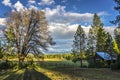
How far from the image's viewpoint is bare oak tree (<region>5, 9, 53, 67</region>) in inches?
2152

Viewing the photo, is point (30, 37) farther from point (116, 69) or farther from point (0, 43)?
point (116, 69)

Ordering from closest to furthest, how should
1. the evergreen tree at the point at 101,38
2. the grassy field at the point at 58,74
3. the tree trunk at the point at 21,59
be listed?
1. the grassy field at the point at 58,74
2. the tree trunk at the point at 21,59
3. the evergreen tree at the point at 101,38

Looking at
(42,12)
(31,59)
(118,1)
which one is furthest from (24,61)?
(118,1)

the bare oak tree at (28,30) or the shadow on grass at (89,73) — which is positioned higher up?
the bare oak tree at (28,30)

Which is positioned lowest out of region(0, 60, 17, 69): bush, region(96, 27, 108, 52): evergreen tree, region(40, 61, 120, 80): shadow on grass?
region(40, 61, 120, 80): shadow on grass

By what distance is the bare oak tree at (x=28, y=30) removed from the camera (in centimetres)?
5466

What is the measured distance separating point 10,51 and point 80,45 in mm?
27611

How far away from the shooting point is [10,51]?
53375mm

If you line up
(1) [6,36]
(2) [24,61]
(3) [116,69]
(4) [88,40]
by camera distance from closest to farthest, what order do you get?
1. (3) [116,69]
2. (1) [6,36]
3. (2) [24,61]
4. (4) [88,40]

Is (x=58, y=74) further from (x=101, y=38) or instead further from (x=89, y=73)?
(x=101, y=38)

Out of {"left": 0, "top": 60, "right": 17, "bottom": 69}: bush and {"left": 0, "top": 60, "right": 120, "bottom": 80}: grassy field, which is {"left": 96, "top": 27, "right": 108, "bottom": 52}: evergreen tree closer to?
{"left": 0, "top": 60, "right": 120, "bottom": 80}: grassy field

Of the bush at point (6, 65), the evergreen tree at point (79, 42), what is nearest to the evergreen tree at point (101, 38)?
the evergreen tree at point (79, 42)

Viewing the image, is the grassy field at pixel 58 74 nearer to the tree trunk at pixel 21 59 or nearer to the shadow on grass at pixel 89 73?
the shadow on grass at pixel 89 73

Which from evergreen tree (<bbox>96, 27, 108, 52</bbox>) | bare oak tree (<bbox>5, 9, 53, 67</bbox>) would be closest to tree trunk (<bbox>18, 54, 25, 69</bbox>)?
bare oak tree (<bbox>5, 9, 53, 67</bbox>)
